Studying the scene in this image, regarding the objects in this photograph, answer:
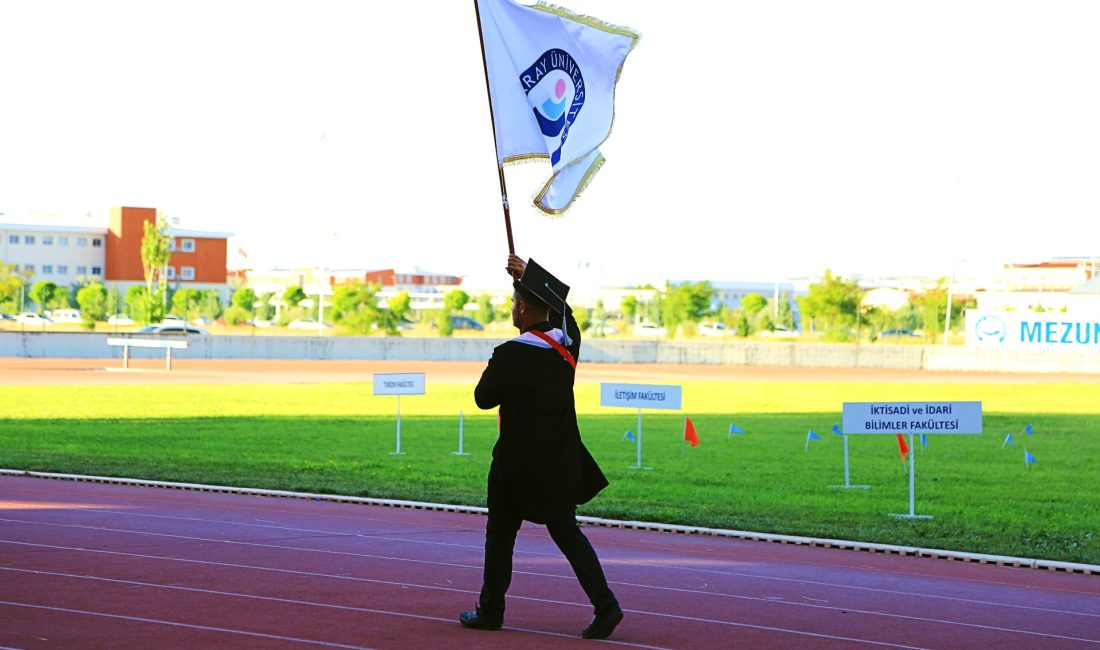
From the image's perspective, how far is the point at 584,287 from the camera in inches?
5965

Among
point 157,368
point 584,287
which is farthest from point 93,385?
point 584,287

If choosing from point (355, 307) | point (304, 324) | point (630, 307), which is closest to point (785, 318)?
point (630, 307)

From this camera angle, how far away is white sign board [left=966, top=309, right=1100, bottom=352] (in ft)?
176

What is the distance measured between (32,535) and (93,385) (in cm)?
2829

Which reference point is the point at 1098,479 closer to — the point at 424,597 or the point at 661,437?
the point at 661,437

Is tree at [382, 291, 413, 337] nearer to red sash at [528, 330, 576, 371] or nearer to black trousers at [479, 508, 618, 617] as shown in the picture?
black trousers at [479, 508, 618, 617]

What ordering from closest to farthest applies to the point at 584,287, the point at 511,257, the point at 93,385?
1. the point at 511,257
2. the point at 93,385
3. the point at 584,287

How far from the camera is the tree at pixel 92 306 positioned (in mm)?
76688

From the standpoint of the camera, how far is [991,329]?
5681cm

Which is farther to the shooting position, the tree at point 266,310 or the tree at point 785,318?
the tree at point 266,310

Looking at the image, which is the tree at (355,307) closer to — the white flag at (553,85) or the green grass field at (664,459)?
the green grass field at (664,459)

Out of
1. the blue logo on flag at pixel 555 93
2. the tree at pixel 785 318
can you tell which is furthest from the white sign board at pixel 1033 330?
the blue logo on flag at pixel 555 93

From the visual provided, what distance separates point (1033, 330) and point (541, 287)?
5171 cm

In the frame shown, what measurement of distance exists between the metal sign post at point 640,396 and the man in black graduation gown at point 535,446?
10552mm
